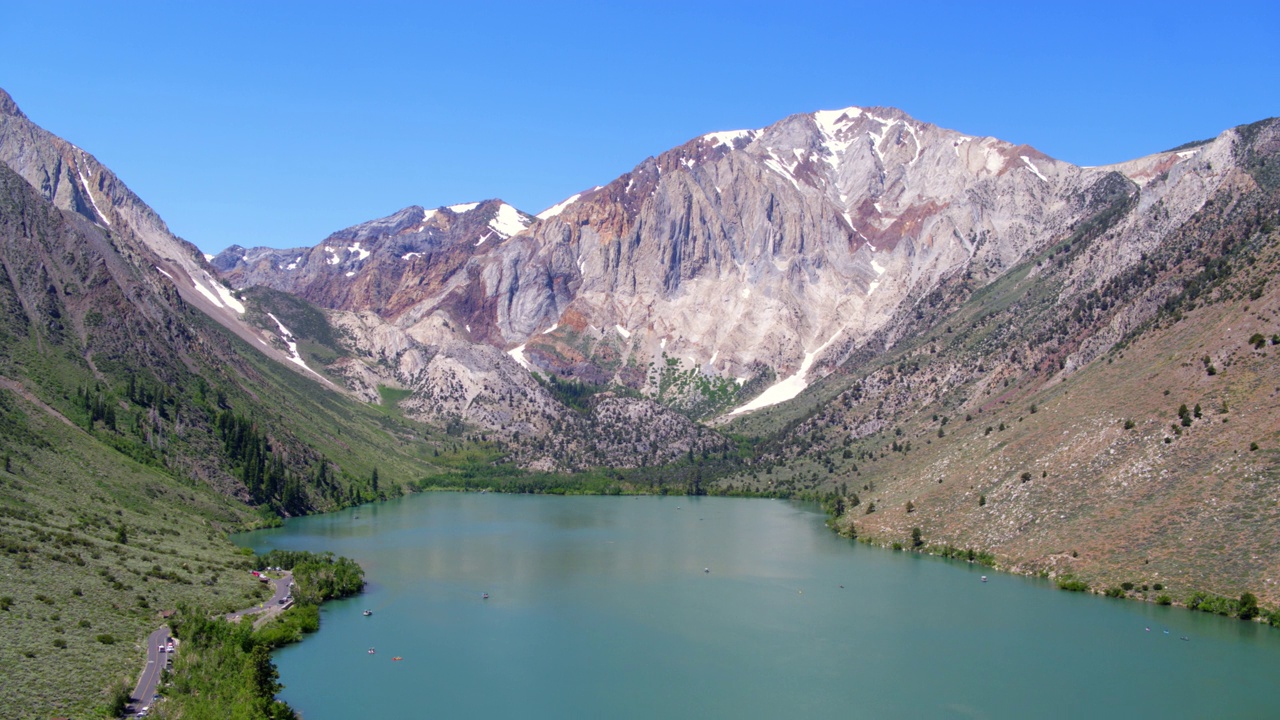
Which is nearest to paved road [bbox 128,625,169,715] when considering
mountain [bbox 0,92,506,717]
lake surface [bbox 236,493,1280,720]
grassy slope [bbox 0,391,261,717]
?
grassy slope [bbox 0,391,261,717]

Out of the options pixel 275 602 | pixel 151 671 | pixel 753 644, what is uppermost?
pixel 275 602

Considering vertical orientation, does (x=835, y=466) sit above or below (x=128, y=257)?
below

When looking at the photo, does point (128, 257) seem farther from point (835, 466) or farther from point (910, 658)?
point (910, 658)

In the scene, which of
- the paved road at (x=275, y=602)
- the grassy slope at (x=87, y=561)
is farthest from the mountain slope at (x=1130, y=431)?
the grassy slope at (x=87, y=561)

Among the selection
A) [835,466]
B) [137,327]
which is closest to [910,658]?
[835,466]

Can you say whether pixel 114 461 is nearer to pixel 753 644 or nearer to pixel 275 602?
pixel 275 602

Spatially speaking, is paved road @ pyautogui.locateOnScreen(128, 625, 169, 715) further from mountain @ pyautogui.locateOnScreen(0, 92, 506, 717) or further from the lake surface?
the lake surface

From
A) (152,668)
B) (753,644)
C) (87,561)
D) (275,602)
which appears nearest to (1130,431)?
(753,644)
